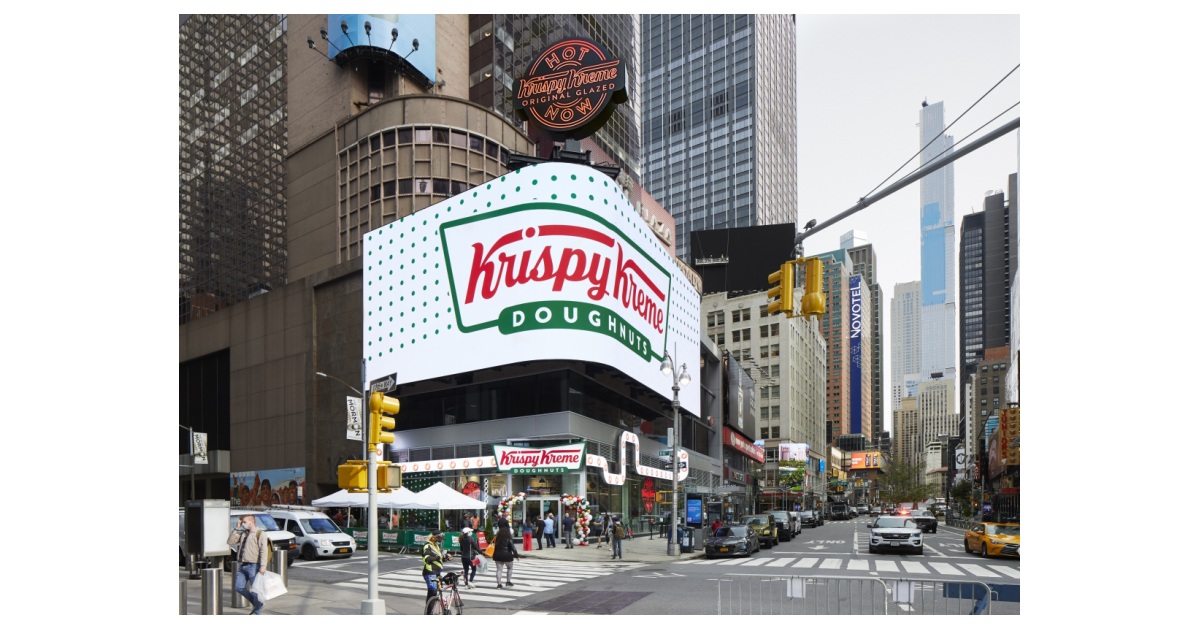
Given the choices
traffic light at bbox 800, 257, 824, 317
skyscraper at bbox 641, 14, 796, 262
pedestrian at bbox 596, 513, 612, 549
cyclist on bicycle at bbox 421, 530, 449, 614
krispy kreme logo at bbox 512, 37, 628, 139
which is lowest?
pedestrian at bbox 596, 513, 612, 549

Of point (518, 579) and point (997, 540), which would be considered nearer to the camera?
point (518, 579)

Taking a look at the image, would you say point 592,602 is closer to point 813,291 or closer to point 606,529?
point 813,291

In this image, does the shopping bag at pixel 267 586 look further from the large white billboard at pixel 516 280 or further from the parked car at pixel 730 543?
the large white billboard at pixel 516 280

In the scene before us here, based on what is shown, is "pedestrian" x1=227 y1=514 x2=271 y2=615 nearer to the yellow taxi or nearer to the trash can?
the trash can

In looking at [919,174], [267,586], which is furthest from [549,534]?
[919,174]

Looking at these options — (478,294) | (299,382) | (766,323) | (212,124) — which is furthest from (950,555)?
(766,323)

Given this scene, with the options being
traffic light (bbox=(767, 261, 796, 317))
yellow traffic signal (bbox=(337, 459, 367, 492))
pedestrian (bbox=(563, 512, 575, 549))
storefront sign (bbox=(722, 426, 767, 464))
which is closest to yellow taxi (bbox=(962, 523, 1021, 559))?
pedestrian (bbox=(563, 512, 575, 549))
